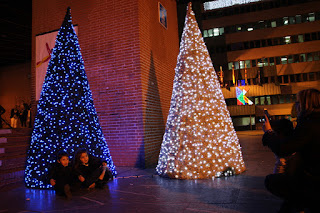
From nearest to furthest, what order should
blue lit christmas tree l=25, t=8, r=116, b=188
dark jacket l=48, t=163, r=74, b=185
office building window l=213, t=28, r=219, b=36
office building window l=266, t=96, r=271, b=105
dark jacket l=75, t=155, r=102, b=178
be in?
dark jacket l=48, t=163, r=74, b=185 → dark jacket l=75, t=155, r=102, b=178 → blue lit christmas tree l=25, t=8, r=116, b=188 → office building window l=266, t=96, r=271, b=105 → office building window l=213, t=28, r=219, b=36

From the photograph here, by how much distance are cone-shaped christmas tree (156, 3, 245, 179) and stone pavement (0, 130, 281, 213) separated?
32 centimetres

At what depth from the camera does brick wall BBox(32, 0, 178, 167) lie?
768 centimetres

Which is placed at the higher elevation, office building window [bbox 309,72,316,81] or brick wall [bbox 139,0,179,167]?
office building window [bbox 309,72,316,81]

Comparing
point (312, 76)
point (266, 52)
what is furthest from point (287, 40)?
point (312, 76)

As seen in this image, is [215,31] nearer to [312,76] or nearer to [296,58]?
[296,58]

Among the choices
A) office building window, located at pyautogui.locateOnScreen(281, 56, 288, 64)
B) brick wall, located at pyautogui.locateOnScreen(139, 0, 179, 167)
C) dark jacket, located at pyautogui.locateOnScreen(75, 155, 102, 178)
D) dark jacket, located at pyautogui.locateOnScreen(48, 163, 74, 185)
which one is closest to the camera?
dark jacket, located at pyautogui.locateOnScreen(48, 163, 74, 185)

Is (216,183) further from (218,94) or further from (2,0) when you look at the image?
(2,0)

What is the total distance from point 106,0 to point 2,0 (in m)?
4.74

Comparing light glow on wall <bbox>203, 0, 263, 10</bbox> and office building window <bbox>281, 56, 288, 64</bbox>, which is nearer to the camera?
office building window <bbox>281, 56, 288, 64</bbox>

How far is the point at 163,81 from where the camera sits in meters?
9.64

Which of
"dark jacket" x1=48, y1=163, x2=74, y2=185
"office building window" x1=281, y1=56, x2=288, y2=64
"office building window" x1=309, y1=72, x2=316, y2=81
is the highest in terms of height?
"office building window" x1=281, y1=56, x2=288, y2=64

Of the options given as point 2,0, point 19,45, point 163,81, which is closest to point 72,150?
point 163,81

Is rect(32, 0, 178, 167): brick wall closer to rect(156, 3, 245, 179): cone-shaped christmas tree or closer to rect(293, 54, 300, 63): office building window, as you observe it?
rect(156, 3, 245, 179): cone-shaped christmas tree

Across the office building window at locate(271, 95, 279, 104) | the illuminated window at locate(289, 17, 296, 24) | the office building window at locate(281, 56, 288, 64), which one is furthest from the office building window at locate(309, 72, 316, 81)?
the illuminated window at locate(289, 17, 296, 24)
